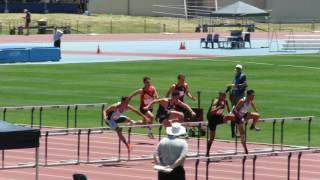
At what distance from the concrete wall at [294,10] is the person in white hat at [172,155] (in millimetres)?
94572

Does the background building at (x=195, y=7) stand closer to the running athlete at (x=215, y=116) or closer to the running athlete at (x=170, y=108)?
the running athlete at (x=170, y=108)

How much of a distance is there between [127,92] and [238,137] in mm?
12554

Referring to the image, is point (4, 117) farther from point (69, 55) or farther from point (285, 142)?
point (69, 55)

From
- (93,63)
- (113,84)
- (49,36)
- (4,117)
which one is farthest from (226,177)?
(49,36)

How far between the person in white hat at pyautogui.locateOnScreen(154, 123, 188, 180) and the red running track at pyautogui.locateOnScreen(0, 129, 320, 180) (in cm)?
476

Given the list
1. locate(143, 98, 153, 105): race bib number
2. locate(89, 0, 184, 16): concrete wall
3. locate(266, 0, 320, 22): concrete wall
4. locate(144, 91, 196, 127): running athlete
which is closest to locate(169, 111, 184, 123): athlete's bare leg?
locate(144, 91, 196, 127): running athlete

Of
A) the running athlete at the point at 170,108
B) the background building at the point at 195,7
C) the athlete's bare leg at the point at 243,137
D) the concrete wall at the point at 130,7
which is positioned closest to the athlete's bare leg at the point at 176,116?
the running athlete at the point at 170,108

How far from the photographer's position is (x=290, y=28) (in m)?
101

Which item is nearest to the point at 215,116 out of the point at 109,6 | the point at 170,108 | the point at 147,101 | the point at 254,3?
the point at 170,108

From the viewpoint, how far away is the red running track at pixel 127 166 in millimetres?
21016

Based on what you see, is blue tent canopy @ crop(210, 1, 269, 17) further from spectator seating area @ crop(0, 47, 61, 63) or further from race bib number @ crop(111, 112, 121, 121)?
race bib number @ crop(111, 112, 121, 121)

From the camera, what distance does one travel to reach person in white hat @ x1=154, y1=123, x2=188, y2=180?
47.9 ft

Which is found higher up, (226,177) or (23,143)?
(23,143)

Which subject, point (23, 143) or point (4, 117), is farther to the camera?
point (4, 117)
